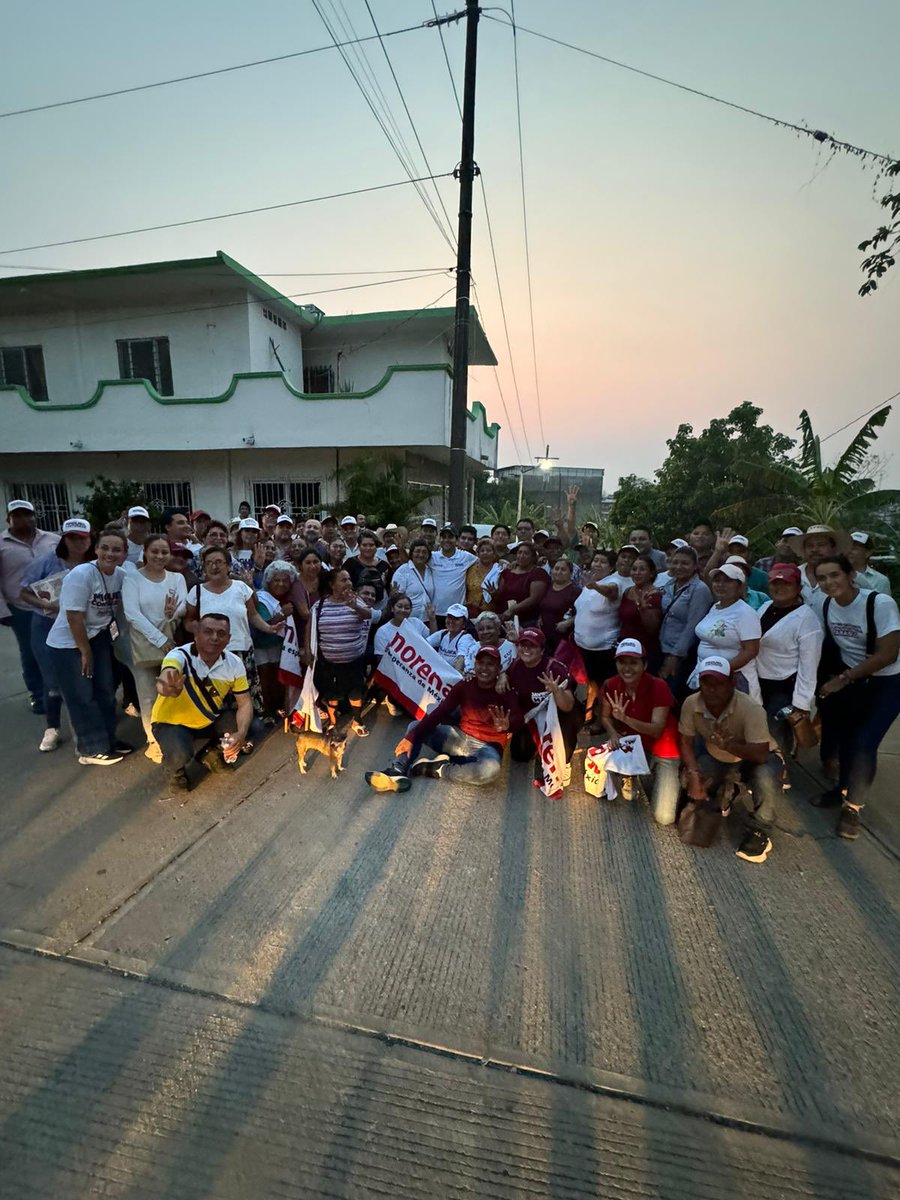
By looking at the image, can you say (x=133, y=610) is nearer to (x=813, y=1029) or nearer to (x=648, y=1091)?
(x=648, y=1091)

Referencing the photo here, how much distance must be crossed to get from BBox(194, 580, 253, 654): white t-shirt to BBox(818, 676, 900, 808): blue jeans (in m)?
4.10

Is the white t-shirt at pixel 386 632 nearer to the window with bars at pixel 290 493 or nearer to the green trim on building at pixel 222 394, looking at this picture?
the green trim on building at pixel 222 394

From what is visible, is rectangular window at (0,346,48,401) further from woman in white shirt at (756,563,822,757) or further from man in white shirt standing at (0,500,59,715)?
woman in white shirt at (756,563,822,757)

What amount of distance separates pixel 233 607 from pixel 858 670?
13.5ft

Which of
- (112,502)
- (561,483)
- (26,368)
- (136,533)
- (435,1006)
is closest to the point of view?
(435,1006)

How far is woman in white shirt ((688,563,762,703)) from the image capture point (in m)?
3.57

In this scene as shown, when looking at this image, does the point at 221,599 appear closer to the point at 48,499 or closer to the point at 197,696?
the point at 197,696

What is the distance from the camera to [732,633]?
362 centimetres

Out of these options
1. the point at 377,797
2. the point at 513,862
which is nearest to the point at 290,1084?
the point at 513,862

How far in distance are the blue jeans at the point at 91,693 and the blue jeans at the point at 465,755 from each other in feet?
7.56

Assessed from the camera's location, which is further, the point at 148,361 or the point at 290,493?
the point at 148,361

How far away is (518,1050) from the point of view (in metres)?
2.07

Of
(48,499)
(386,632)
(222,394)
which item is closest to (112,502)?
(222,394)

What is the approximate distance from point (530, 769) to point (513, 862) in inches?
47.0
